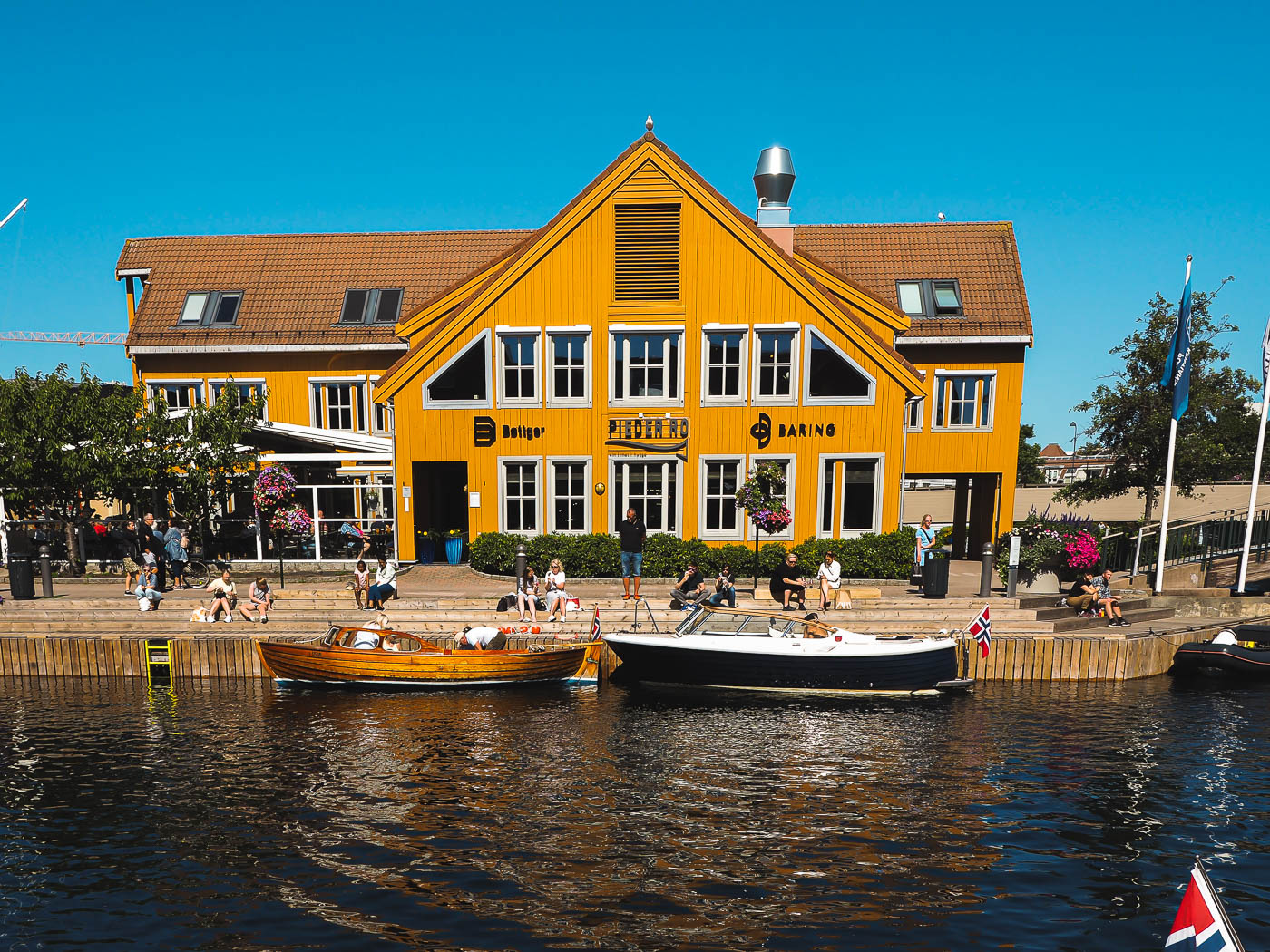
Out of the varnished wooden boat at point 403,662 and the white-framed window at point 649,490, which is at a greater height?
the white-framed window at point 649,490

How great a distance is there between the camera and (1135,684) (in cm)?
2011

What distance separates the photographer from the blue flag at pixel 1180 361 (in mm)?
23359

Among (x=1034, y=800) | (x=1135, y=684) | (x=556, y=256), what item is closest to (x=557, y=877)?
(x=1034, y=800)

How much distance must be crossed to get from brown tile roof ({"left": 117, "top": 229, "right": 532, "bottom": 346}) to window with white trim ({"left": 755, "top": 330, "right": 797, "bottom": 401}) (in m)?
11.5

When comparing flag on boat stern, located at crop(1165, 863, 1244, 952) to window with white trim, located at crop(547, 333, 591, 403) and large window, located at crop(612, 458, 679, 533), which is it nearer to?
large window, located at crop(612, 458, 679, 533)

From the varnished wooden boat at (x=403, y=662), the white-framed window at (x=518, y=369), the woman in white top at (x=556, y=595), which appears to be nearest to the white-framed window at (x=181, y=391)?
the white-framed window at (x=518, y=369)

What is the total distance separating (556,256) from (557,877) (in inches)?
774

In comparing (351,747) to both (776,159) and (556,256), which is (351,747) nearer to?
(556,256)

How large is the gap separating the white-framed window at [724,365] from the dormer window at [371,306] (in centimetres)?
1368

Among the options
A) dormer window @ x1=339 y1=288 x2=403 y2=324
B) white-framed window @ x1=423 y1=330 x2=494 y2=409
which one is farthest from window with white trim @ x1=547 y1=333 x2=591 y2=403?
dormer window @ x1=339 y1=288 x2=403 y2=324

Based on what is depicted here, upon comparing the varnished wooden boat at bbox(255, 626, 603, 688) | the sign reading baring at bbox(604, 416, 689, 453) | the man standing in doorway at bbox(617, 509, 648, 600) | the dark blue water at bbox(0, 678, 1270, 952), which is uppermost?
the sign reading baring at bbox(604, 416, 689, 453)

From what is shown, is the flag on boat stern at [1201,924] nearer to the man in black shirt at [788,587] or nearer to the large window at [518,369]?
the man in black shirt at [788,587]

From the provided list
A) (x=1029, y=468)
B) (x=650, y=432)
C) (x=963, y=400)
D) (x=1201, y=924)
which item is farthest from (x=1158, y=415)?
(x=1029, y=468)

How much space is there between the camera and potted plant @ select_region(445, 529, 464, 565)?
27781 millimetres
